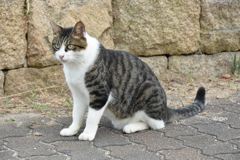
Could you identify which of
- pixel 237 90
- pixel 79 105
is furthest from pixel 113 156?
pixel 237 90

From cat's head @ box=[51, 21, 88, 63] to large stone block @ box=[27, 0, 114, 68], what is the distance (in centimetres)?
154

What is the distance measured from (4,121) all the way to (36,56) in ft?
4.01

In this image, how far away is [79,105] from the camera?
12.2 ft

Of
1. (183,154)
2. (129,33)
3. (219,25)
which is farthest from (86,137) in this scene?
(219,25)

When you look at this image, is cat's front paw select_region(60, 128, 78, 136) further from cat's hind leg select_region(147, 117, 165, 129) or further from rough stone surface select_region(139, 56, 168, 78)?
rough stone surface select_region(139, 56, 168, 78)

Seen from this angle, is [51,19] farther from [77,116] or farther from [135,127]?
[135,127]

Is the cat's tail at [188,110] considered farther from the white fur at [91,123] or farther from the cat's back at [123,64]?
the white fur at [91,123]

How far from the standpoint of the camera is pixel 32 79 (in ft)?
16.7

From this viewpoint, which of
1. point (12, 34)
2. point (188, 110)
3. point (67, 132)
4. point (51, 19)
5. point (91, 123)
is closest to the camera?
point (91, 123)

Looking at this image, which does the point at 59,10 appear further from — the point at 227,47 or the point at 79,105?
the point at 227,47

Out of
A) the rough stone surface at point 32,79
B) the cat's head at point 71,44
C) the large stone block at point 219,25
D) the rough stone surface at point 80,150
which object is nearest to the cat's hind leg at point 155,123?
the rough stone surface at point 80,150

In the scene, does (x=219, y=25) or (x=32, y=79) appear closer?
(x=32, y=79)

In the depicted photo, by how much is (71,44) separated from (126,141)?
3.47ft

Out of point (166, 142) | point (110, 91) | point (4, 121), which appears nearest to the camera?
point (166, 142)
